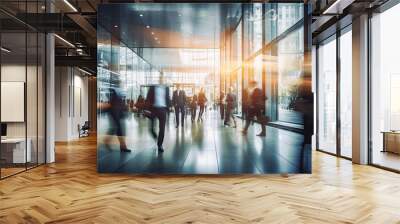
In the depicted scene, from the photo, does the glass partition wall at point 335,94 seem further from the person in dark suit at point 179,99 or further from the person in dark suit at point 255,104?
the person in dark suit at point 179,99

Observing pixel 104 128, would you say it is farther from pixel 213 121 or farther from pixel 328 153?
pixel 328 153

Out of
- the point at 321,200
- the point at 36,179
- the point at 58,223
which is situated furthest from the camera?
the point at 36,179

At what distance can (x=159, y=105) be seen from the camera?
635 centimetres

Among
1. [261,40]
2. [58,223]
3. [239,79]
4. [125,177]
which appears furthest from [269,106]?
[58,223]

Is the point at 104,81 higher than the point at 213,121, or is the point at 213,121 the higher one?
the point at 104,81

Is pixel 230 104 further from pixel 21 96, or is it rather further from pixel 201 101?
pixel 21 96

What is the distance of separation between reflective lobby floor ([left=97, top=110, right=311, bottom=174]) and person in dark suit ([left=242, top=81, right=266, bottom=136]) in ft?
0.46

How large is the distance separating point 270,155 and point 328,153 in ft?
14.4

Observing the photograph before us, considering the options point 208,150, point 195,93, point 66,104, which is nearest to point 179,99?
point 195,93

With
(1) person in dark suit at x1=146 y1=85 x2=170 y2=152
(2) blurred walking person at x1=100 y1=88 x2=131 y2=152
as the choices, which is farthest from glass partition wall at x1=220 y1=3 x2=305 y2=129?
(2) blurred walking person at x1=100 y1=88 x2=131 y2=152

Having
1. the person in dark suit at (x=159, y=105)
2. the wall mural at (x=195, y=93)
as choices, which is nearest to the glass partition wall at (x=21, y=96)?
the wall mural at (x=195, y=93)

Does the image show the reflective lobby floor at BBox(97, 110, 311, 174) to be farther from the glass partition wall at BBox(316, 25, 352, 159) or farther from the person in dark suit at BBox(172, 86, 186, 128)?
the glass partition wall at BBox(316, 25, 352, 159)

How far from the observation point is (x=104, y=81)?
626cm

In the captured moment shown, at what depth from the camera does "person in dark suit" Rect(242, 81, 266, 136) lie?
247 inches
